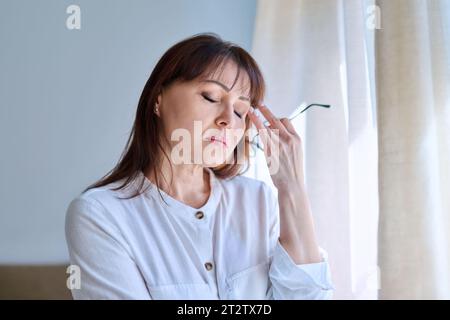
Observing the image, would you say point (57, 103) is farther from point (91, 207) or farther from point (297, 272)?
point (297, 272)

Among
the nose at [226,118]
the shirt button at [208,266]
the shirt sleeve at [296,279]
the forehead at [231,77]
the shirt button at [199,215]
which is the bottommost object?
the shirt sleeve at [296,279]

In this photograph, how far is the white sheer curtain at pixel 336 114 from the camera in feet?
3.29

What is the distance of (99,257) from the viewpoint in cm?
76

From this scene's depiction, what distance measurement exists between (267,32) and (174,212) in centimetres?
59

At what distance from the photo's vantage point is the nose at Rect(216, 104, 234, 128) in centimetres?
87

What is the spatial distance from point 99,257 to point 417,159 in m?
0.50

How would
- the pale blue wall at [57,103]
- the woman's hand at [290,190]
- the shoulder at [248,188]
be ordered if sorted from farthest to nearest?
the pale blue wall at [57,103]
the shoulder at [248,188]
the woman's hand at [290,190]

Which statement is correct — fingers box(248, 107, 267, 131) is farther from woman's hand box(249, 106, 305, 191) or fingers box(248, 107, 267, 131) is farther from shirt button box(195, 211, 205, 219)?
shirt button box(195, 211, 205, 219)

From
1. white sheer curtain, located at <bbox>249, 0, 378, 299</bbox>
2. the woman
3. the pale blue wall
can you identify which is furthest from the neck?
the pale blue wall

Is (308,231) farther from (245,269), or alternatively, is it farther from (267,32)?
(267,32)

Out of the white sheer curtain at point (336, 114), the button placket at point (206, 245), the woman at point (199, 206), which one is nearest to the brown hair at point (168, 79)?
the woman at point (199, 206)

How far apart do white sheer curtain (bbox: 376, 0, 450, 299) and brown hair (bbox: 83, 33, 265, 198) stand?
26 cm

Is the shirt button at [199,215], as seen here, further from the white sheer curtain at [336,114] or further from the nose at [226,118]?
the white sheer curtain at [336,114]

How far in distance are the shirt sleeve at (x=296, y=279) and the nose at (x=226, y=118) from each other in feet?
0.72
